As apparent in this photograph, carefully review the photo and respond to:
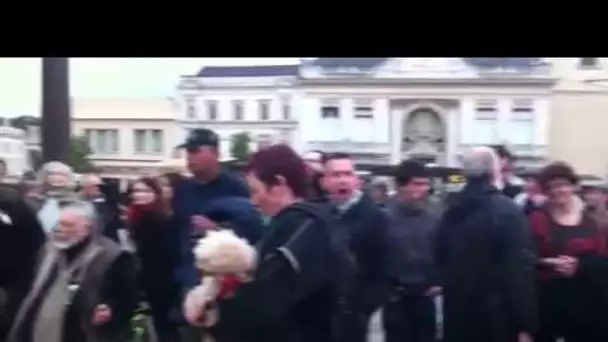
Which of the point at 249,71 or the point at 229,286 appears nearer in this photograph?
the point at 229,286

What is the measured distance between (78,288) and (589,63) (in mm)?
1277

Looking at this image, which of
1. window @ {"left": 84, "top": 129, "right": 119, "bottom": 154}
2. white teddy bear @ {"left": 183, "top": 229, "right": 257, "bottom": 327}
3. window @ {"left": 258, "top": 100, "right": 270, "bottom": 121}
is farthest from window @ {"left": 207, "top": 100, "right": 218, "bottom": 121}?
white teddy bear @ {"left": 183, "top": 229, "right": 257, "bottom": 327}

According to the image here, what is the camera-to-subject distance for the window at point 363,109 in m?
2.22

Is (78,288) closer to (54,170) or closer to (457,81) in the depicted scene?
(54,170)

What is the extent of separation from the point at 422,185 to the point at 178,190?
57cm

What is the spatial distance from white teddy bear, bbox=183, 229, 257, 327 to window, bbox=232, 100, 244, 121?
1.04ft

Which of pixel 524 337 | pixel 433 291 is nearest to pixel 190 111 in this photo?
pixel 433 291

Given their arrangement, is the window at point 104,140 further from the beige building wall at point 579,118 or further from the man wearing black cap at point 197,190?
the beige building wall at point 579,118

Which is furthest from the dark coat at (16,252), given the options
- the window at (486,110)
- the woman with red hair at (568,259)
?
the woman with red hair at (568,259)

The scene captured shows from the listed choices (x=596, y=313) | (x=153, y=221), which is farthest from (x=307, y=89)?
(x=596, y=313)

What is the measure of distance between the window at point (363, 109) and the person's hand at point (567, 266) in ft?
1.79

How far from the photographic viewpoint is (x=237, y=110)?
2.24 meters
